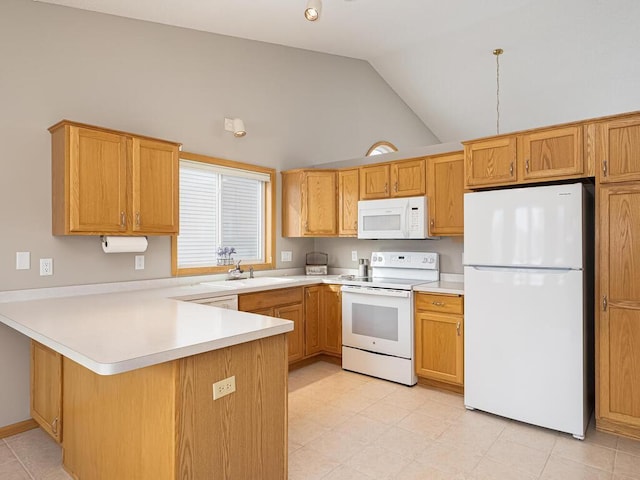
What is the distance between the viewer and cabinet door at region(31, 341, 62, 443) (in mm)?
2238

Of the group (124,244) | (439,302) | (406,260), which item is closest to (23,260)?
(124,244)

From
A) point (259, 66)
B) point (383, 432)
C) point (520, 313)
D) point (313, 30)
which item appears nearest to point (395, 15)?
point (313, 30)

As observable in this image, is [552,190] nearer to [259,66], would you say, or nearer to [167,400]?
[167,400]

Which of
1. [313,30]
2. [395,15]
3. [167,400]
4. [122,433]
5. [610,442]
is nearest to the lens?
[167,400]

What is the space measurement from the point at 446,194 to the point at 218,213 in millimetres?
2274

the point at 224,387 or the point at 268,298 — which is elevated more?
the point at 268,298

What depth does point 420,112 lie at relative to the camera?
6441mm

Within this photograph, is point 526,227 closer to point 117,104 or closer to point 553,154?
point 553,154

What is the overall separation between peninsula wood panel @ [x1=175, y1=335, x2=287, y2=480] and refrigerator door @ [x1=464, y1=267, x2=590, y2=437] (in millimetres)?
1735

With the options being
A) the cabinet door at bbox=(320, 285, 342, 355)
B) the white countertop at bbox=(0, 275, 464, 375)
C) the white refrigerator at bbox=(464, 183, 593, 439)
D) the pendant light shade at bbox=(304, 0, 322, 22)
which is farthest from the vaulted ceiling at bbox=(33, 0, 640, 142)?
the cabinet door at bbox=(320, 285, 342, 355)

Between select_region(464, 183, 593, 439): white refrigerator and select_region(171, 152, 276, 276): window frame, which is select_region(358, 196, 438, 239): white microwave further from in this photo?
select_region(171, 152, 276, 276): window frame

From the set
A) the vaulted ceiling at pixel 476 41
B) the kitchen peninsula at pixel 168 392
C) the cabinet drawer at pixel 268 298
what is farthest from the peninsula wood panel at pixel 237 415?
the vaulted ceiling at pixel 476 41

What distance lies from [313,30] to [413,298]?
2879mm

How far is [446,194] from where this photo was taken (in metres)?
3.56
